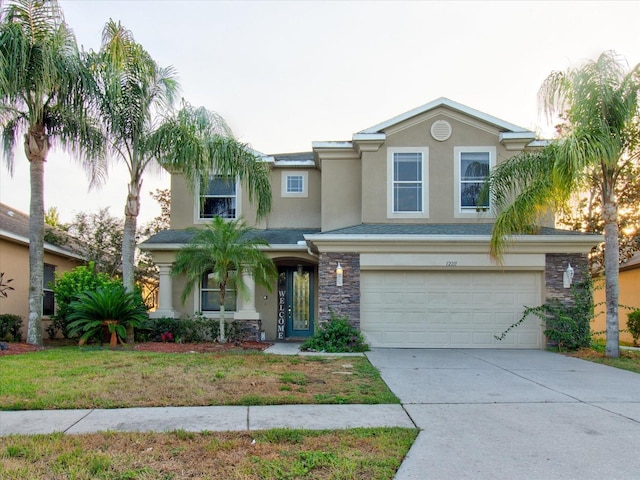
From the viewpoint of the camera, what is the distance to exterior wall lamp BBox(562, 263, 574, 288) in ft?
40.7

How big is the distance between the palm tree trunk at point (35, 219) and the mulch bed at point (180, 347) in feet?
2.07

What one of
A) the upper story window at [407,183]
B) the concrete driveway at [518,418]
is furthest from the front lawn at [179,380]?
the upper story window at [407,183]

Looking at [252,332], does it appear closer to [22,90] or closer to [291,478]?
[22,90]

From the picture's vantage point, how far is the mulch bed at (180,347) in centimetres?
1146

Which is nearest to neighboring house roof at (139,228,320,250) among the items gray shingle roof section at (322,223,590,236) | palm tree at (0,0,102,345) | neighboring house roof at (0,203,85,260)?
gray shingle roof section at (322,223,590,236)

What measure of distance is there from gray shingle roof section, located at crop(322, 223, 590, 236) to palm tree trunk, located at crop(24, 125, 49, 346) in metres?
6.86

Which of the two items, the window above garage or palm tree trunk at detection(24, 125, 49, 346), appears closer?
palm tree trunk at detection(24, 125, 49, 346)

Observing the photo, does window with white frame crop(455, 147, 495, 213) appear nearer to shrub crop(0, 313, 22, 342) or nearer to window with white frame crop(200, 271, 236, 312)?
window with white frame crop(200, 271, 236, 312)

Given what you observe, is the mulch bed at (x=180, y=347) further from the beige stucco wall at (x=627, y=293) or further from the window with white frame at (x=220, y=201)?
the beige stucco wall at (x=627, y=293)

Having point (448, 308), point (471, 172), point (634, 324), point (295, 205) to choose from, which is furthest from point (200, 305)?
point (634, 324)

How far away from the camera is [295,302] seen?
15367 mm

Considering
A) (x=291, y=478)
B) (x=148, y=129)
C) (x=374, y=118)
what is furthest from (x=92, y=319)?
(x=374, y=118)

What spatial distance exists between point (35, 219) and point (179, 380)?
6.94 meters

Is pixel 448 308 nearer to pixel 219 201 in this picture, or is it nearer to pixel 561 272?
pixel 561 272
